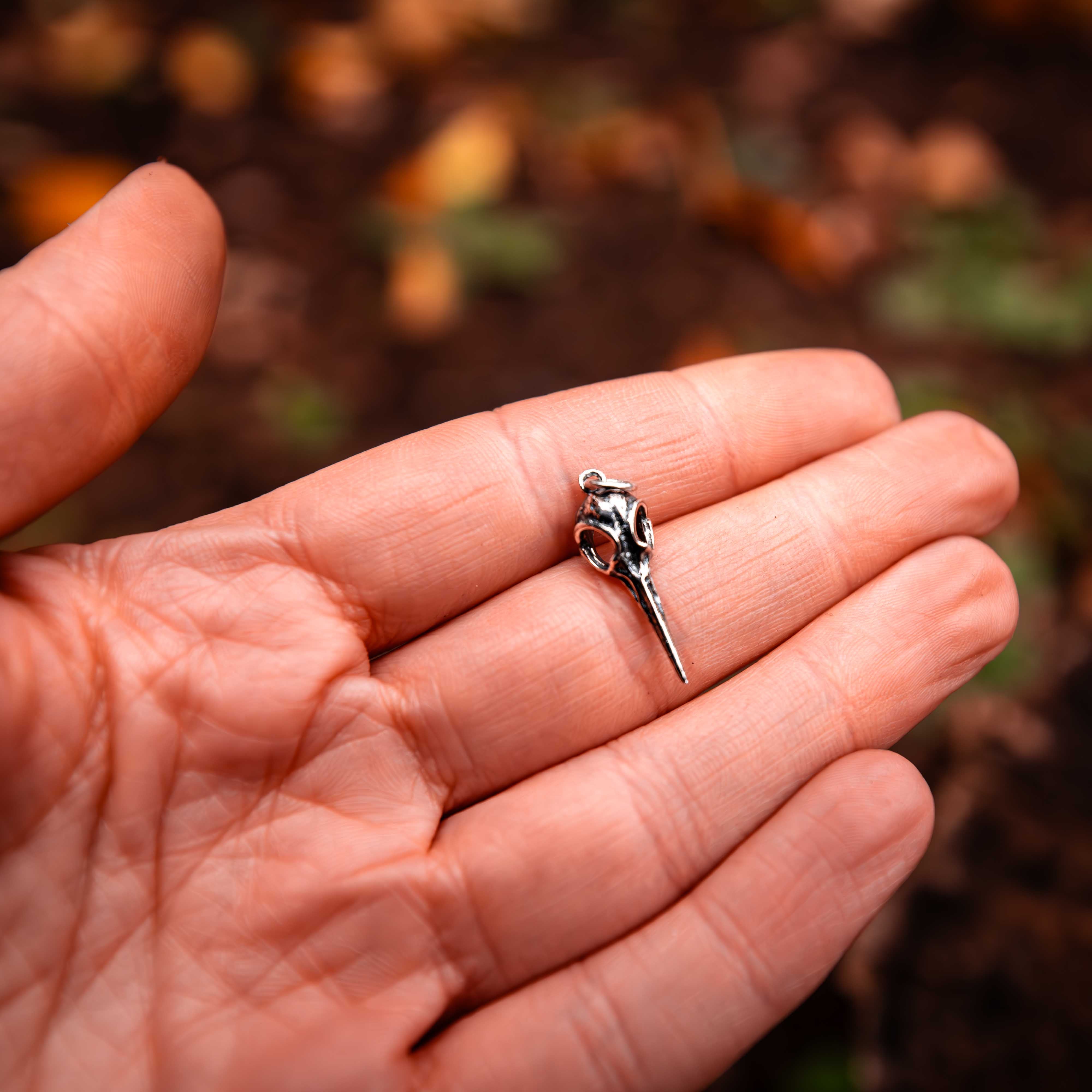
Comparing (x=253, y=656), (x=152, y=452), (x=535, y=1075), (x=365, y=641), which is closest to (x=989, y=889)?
(x=535, y=1075)

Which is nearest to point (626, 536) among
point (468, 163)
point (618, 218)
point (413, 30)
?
point (618, 218)

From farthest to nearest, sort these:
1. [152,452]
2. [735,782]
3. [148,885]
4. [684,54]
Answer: [684,54], [152,452], [735,782], [148,885]

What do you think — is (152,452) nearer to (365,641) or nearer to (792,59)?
(365,641)

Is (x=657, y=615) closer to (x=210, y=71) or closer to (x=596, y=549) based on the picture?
(x=596, y=549)

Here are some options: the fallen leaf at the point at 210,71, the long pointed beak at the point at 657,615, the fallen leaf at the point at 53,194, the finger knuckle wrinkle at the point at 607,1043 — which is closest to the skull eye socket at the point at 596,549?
the long pointed beak at the point at 657,615

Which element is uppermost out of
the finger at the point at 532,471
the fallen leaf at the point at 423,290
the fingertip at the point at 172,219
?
the fingertip at the point at 172,219

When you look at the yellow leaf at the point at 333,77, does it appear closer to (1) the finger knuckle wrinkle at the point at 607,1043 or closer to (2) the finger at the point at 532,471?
(2) the finger at the point at 532,471

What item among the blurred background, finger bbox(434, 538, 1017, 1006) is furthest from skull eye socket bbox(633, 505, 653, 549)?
the blurred background
